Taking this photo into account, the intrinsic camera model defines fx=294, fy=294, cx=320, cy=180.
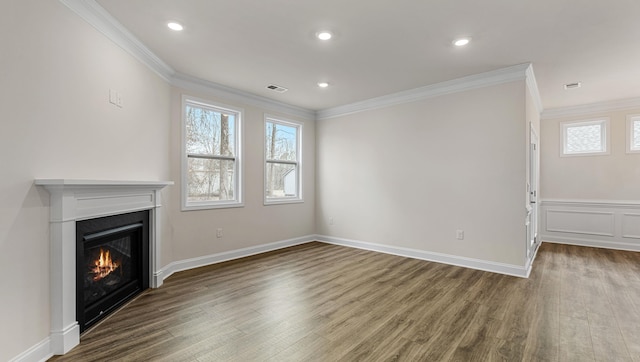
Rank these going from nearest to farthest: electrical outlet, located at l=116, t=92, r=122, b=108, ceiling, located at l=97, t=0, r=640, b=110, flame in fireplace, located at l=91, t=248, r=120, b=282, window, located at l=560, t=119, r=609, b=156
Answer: ceiling, located at l=97, t=0, r=640, b=110 → flame in fireplace, located at l=91, t=248, r=120, b=282 → electrical outlet, located at l=116, t=92, r=122, b=108 → window, located at l=560, t=119, r=609, b=156

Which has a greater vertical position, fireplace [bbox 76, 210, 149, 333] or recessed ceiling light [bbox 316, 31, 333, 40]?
recessed ceiling light [bbox 316, 31, 333, 40]

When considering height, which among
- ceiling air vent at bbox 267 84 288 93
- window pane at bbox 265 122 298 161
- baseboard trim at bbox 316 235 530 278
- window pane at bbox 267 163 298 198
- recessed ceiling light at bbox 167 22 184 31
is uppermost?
recessed ceiling light at bbox 167 22 184 31

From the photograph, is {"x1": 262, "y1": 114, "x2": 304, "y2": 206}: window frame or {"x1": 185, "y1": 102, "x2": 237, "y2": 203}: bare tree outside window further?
{"x1": 262, "y1": 114, "x2": 304, "y2": 206}: window frame

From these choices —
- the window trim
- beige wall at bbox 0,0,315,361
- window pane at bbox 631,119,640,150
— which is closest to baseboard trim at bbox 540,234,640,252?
the window trim

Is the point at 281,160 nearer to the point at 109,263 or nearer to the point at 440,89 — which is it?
the point at 440,89

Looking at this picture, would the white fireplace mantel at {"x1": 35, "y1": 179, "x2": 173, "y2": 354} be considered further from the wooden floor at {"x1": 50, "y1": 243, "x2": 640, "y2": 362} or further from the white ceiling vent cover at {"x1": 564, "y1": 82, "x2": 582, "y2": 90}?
the white ceiling vent cover at {"x1": 564, "y1": 82, "x2": 582, "y2": 90}

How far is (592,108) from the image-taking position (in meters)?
5.61

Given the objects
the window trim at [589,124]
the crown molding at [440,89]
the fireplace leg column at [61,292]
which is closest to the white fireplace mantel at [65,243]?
the fireplace leg column at [61,292]

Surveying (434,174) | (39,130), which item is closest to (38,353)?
(39,130)

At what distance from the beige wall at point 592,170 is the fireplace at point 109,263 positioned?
23.8 feet

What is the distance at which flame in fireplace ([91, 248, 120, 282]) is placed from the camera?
2.66 m

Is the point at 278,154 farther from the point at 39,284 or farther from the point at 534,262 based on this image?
the point at 534,262

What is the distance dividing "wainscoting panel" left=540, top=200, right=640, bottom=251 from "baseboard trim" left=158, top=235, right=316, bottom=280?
16.7 feet

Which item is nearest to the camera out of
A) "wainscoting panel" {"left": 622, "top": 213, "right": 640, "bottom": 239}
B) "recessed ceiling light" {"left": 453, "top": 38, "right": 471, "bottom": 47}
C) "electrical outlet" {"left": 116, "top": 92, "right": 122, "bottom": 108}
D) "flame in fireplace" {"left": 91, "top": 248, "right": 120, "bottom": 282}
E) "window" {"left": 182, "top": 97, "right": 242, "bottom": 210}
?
"flame in fireplace" {"left": 91, "top": 248, "right": 120, "bottom": 282}
